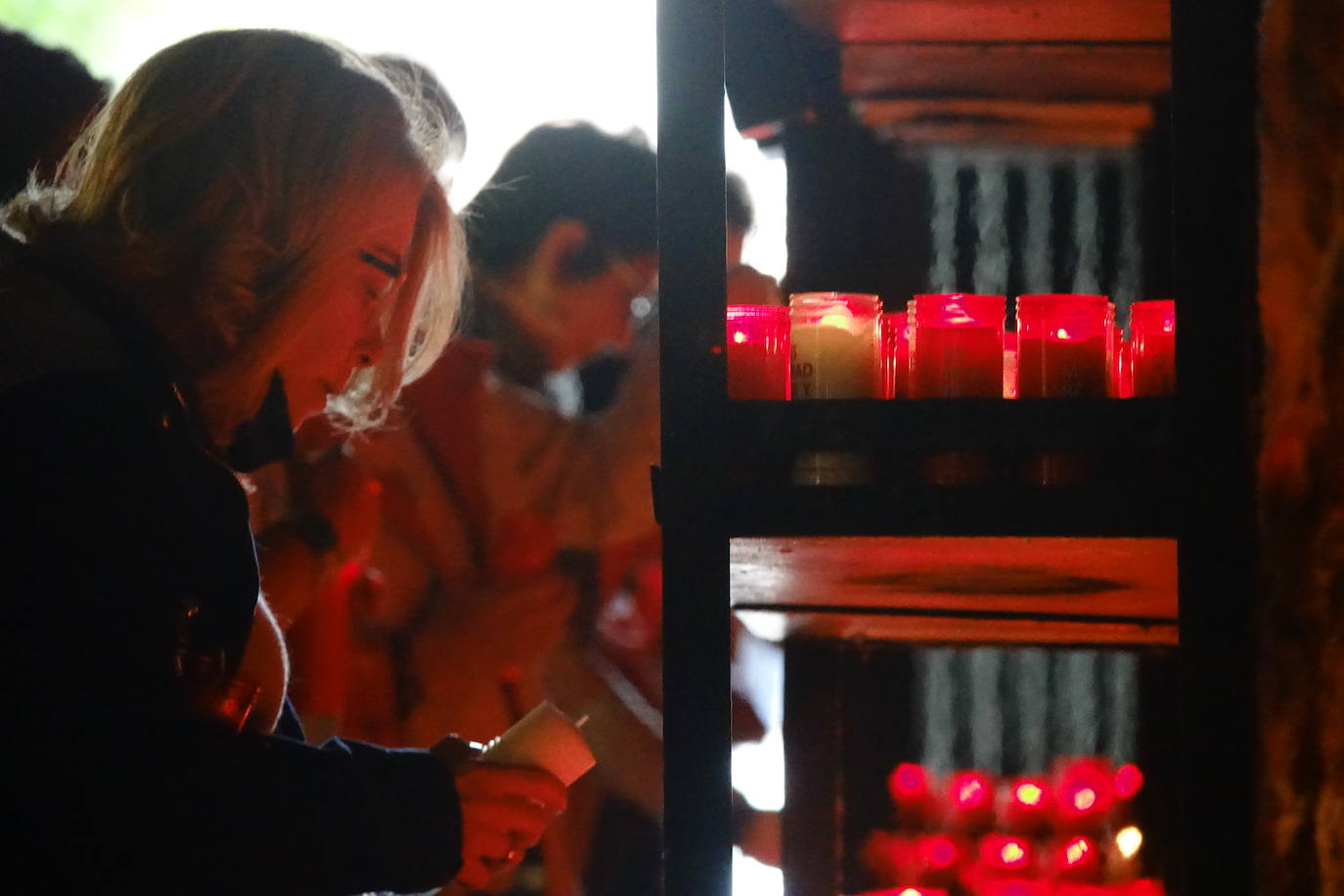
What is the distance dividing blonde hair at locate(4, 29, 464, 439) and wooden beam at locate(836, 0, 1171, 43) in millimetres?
472

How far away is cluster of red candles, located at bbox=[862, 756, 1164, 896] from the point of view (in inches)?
57.7

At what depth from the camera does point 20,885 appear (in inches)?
30.6

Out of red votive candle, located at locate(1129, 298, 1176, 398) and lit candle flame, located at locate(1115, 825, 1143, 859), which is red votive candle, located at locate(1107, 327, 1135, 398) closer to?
red votive candle, located at locate(1129, 298, 1176, 398)

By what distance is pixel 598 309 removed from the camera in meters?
2.59

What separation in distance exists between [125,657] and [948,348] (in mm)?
659

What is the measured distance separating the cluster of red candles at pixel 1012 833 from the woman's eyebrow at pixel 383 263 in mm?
924

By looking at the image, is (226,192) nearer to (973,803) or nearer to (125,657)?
(125,657)

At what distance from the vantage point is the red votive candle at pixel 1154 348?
1.02 metres

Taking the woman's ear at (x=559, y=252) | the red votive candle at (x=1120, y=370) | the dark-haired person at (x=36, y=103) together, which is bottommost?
the red votive candle at (x=1120, y=370)

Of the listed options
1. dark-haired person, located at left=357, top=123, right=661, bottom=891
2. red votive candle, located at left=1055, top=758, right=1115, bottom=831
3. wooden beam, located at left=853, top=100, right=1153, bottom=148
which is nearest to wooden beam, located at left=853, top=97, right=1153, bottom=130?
wooden beam, located at left=853, top=100, right=1153, bottom=148

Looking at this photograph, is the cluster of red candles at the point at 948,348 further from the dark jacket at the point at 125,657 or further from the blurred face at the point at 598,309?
the blurred face at the point at 598,309

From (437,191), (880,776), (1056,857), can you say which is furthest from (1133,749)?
(437,191)

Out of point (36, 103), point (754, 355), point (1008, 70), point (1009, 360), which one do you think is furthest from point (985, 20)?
point (36, 103)

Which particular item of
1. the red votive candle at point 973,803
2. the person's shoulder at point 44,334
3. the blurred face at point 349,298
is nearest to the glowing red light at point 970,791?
the red votive candle at point 973,803
